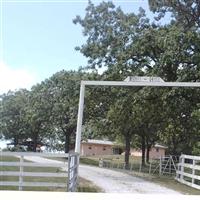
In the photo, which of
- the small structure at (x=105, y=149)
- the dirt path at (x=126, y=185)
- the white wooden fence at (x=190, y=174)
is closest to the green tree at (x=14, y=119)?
the small structure at (x=105, y=149)

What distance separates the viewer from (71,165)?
14836 millimetres

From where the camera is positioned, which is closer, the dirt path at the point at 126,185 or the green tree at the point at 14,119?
the dirt path at the point at 126,185

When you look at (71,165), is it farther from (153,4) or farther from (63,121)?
(63,121)

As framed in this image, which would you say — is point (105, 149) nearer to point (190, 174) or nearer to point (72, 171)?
point (190, 174)

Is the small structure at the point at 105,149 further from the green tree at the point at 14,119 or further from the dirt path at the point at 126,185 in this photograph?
the dirt path at the point at 126,185

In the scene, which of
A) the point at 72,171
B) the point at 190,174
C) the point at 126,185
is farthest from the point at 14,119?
the point at 72,171

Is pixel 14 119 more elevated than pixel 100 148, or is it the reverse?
pixel 14 119

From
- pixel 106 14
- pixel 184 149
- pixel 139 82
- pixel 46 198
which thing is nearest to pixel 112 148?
pixel 184 149

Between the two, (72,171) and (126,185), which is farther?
(126,185)

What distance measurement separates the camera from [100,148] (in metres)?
108

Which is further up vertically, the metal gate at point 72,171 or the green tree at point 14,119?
the green tree at point 14,119

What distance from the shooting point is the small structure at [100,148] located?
105 meters

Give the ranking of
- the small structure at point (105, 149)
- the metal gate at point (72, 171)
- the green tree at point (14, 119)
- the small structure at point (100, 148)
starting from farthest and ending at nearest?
the small structure at point (105, 149) → the small structure at point (100, 148) → the green tree at point (14, 119) → the metal gate at point (72, 171)

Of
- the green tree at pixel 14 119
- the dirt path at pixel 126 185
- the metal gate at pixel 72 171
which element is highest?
the green tree at pixel 14 119
